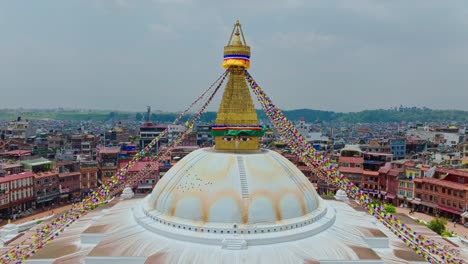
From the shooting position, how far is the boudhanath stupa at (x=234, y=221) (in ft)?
47.2

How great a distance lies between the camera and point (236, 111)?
1808cm

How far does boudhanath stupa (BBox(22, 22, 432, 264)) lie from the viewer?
14375 millimetres

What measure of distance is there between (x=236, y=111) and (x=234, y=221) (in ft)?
18.0

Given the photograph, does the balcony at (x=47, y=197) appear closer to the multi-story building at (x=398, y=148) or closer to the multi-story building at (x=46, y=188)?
the multi-story building at (x=46, y=188)

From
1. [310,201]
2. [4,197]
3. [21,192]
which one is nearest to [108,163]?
[21,192]

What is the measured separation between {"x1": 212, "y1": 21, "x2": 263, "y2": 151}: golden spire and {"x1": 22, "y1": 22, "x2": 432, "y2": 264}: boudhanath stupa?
5 cm

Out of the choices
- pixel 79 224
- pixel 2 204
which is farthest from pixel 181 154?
pixel 79 224

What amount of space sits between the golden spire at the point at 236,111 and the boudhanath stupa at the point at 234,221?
0.16 ft

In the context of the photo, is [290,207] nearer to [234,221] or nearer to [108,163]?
[234,221]

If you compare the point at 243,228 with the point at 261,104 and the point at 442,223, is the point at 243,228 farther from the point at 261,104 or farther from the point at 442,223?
the point at 442,223

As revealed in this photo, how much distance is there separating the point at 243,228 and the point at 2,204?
33.3 metres

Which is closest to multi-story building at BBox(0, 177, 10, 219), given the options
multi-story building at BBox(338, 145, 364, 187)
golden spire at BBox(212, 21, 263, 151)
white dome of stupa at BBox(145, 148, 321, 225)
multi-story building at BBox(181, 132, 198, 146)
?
white dome of stupa at BBox(145, 148, 321, 225)

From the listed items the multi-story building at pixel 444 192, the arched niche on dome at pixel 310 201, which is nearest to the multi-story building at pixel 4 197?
the arched niche on dome at pixel 310 201

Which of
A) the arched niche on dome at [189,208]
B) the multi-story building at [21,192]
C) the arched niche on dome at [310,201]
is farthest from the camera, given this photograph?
the multi-story building at [21,192]
